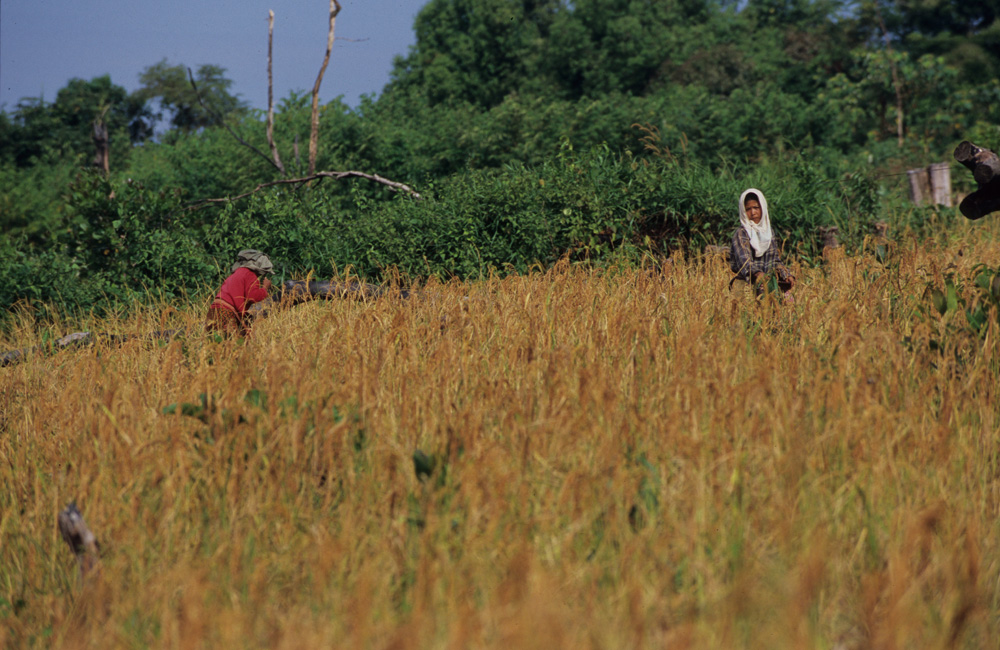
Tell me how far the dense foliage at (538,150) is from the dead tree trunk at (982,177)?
4.09 m

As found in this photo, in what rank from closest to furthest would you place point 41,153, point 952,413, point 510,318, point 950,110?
point 952,413 → point 510,318 → point 950,110 → point 41,153

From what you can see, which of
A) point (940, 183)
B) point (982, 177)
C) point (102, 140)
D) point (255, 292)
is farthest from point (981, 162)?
point (102, 140)

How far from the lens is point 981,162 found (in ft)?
14.1

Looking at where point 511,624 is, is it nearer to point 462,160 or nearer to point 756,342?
point 756,342

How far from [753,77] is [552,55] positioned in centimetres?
722

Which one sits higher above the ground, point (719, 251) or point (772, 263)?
point (719, 251)

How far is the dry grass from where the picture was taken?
7.82 ft

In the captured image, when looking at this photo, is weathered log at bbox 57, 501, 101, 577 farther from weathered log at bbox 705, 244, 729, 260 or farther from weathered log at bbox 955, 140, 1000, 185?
weathered log at bbox 705, 244, 729, 260

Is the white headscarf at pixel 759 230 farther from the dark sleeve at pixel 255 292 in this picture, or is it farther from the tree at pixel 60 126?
the tree at pixel 60 126

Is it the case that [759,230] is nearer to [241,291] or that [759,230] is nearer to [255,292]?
[255,292]

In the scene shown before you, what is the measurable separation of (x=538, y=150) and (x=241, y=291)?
10140mm

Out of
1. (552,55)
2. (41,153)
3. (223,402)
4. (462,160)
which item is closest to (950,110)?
(552,55)

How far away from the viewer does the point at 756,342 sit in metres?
4.65

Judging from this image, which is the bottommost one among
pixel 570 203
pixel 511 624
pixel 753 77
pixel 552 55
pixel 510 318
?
pixel 511 624
